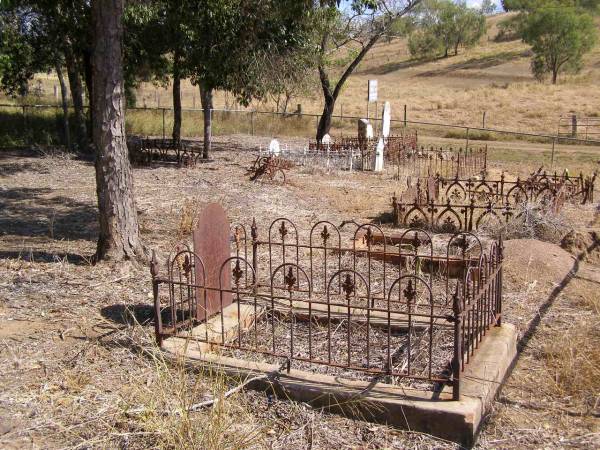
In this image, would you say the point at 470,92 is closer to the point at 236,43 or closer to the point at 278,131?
the point at 278,131

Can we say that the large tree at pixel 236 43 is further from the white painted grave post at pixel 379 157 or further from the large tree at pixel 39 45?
the white painted grave post at pixel 379 157

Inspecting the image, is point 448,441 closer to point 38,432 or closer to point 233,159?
point 38,432

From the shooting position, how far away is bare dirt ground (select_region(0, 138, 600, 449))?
4.02 meters

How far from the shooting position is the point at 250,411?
4414 mm

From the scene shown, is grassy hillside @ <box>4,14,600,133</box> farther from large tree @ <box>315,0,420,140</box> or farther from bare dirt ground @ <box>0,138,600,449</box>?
bare dirt ground @ <box>0,138,600,449</box>

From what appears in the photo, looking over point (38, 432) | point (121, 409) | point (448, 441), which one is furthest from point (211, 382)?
point (448, 441)

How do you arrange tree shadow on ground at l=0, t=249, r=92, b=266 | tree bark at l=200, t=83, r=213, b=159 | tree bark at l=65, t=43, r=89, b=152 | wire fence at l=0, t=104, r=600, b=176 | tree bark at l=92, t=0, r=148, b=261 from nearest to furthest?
tree bark at l=92, t=0, r=148, b=261 < tree shadow on ground at l=0, t=249, r=92, b=266 < tree bark at l=200, t=83, r=213, b=159 < tree bark at l=65, t=43, r=89, b=152 < wire fence at l=0, t=104, r=600, b=176

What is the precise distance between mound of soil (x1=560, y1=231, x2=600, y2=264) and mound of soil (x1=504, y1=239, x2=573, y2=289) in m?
0.36

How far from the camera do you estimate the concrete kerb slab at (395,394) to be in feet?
13.4

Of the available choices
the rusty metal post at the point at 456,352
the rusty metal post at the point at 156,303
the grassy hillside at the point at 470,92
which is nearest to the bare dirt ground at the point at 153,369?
the rusty metal post at the point at 156,303

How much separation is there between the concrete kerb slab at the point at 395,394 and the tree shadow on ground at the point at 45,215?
5.14 m

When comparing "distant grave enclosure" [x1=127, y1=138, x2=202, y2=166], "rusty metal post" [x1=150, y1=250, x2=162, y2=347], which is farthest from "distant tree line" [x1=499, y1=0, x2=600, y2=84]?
"rusty metal post" [x1=150, y1=250, x2=162, y2=347]

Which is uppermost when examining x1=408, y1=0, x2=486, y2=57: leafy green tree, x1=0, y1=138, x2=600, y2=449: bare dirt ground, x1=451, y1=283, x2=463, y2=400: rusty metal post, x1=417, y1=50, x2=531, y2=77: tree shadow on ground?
x1=408, y1=0, x2=486, y2=57: leafy green tree

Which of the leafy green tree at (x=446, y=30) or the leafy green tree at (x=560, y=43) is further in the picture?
the leafy green tree at (x=446, y=30)
